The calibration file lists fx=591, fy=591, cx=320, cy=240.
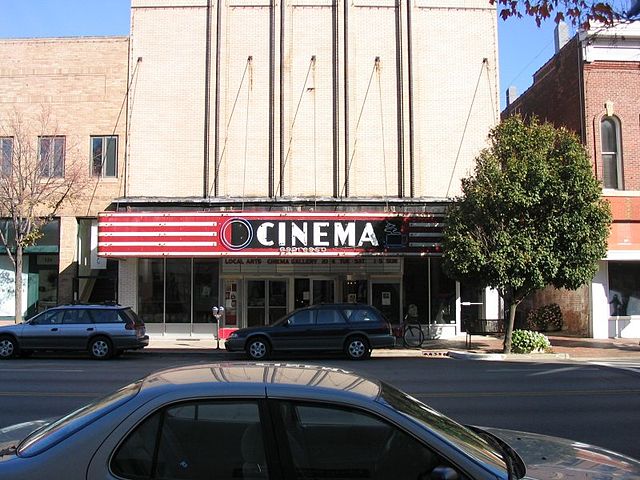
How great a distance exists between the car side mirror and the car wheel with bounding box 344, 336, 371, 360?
14292 millimetres

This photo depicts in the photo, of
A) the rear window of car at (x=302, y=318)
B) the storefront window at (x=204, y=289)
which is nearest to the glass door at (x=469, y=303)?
the rear window of car at (x=302, y=318)

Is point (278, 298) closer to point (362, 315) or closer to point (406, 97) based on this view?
point (362, 315)

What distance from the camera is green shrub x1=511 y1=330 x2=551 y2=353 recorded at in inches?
703

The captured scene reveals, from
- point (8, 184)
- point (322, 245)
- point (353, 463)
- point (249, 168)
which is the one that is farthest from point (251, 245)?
point (353, 463)

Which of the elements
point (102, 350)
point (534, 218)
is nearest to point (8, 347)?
point (102, 350)

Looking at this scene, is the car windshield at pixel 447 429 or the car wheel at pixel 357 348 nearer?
the car windshield at pixel 447 429

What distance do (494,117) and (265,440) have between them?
22.6 meters

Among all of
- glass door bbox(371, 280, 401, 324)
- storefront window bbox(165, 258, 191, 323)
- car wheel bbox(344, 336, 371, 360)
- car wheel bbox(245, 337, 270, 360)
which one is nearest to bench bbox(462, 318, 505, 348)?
glass door bbox(371, 280, 401, 324)

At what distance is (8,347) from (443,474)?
57.2 ft

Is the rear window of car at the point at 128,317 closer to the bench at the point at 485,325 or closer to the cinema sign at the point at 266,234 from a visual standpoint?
the cinema sign at the point at 266,234

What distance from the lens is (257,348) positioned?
16.6 meters

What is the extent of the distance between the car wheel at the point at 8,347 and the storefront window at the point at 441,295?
14.3 m

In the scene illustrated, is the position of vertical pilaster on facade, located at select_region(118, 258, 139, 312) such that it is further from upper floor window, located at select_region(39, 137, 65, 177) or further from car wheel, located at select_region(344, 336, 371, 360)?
car wheel, located at select_region(344, 336, 371, 360)

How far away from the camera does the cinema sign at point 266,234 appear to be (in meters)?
20.8
